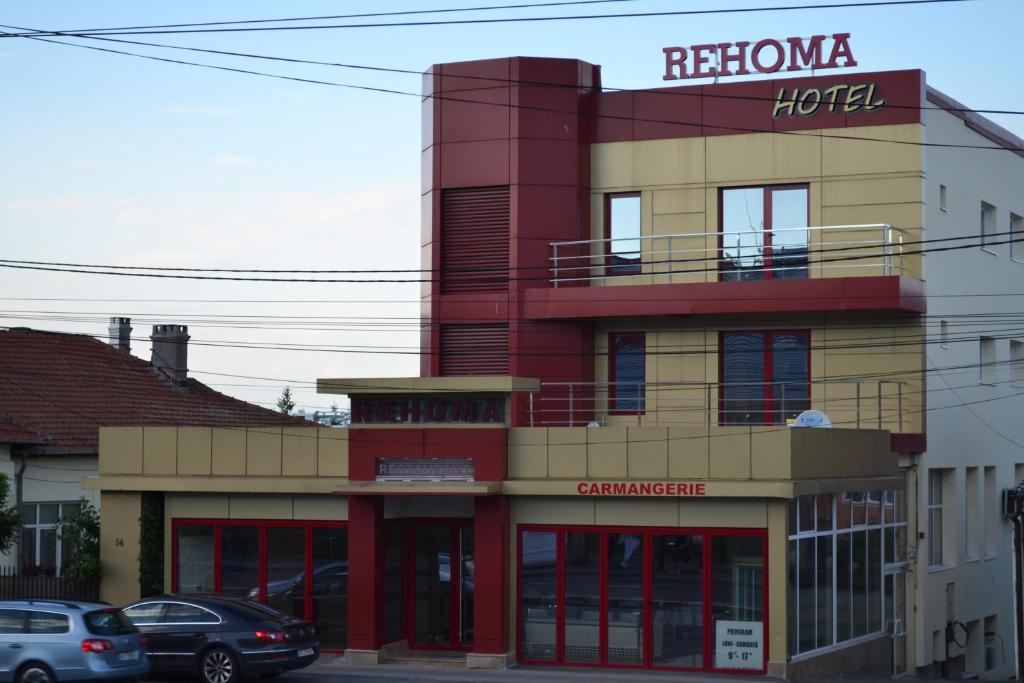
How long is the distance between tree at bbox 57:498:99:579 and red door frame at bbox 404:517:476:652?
6793 mm

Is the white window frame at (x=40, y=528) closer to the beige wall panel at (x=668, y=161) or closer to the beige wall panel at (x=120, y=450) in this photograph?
the beige wall panel at (x=120, y=450)

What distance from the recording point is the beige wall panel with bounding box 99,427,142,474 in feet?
99.8

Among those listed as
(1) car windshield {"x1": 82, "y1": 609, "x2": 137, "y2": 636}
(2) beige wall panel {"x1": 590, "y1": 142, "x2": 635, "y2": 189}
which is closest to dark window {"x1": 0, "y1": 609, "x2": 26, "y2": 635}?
(1) car windshield {"x1": 82, "y1": 609, "x2": 137, "y2": 636}

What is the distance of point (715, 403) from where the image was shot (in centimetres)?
3334

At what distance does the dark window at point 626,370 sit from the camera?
34.1m

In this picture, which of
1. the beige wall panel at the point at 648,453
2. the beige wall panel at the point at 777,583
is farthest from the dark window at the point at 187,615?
the beige wall panel at the point at 777,583

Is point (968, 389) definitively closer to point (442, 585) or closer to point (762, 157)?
point (762, 157)

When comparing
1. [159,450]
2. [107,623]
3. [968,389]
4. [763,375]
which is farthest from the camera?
[968,389]

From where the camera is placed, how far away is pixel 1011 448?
131 feet

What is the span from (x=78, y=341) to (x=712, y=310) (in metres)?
21.8

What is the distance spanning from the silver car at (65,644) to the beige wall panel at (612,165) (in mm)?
16306

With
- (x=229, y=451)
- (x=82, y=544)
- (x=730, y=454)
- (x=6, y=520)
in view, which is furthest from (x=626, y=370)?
(x=6, y=520)

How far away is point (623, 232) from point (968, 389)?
931 centimetres

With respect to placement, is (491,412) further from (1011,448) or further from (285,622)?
(1011,448)
